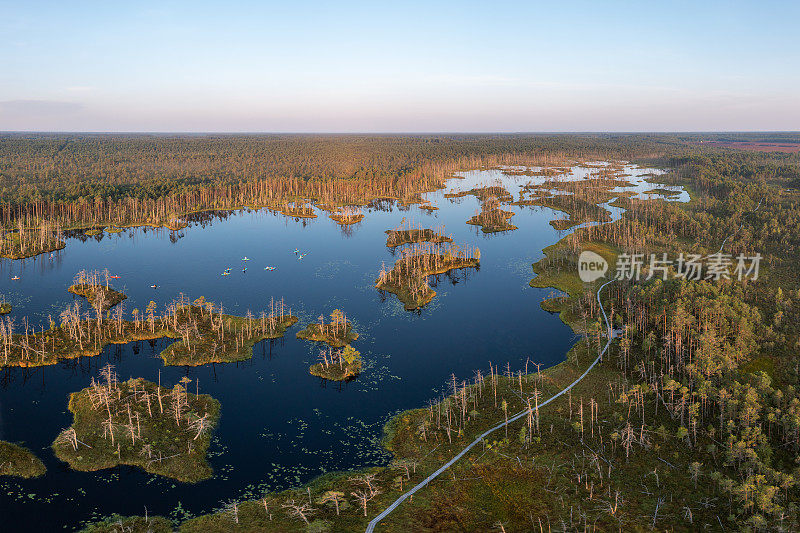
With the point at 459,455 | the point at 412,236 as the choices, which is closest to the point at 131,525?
the point at 459,455

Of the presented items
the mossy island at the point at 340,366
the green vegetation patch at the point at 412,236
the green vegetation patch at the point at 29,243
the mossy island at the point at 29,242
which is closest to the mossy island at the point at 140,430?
the mossy island at the point at 340,366

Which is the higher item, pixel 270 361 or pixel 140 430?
pixel 270 361

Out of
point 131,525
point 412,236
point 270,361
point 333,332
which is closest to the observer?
point 131,525

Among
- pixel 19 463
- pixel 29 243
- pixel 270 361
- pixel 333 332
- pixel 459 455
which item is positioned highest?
pixel 29 243

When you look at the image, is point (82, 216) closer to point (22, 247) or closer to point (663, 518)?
point (22, 247)

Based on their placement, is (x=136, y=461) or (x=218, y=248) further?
(x=218, y=248)

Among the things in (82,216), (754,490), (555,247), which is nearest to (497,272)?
(555,247)

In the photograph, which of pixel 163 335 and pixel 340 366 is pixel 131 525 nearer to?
pixel 340 366
